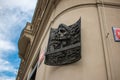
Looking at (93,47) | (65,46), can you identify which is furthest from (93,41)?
(65,46)

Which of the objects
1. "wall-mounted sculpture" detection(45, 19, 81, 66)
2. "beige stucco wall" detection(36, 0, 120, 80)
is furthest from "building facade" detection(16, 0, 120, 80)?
"wall-mounted sculpture" detection(45, 19, 81, 66)

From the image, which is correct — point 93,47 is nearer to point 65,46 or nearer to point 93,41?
point 93,41

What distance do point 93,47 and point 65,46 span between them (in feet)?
1.83

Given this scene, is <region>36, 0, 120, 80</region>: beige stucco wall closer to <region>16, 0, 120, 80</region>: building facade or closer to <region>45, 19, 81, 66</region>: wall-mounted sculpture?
<region>16, 0, 120, 80</region>: building facade

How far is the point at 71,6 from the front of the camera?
151 inches

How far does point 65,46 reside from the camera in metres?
3.16

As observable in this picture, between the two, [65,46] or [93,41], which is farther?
[65,46]

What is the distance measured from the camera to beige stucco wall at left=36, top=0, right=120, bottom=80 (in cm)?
268

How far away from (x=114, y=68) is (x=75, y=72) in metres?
0.67

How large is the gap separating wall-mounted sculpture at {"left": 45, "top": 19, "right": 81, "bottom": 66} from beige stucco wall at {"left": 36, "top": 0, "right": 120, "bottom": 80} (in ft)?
0.38

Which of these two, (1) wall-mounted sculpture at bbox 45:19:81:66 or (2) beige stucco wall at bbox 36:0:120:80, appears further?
(1) wall-mounted sculpture at bbox 45:19:81:66

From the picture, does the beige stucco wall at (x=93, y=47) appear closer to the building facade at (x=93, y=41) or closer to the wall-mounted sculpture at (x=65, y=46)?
the building facade at (x=93, y=41)

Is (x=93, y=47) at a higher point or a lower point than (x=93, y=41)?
lower

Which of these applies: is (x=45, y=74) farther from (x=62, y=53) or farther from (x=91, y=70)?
(x=91, y=70)
